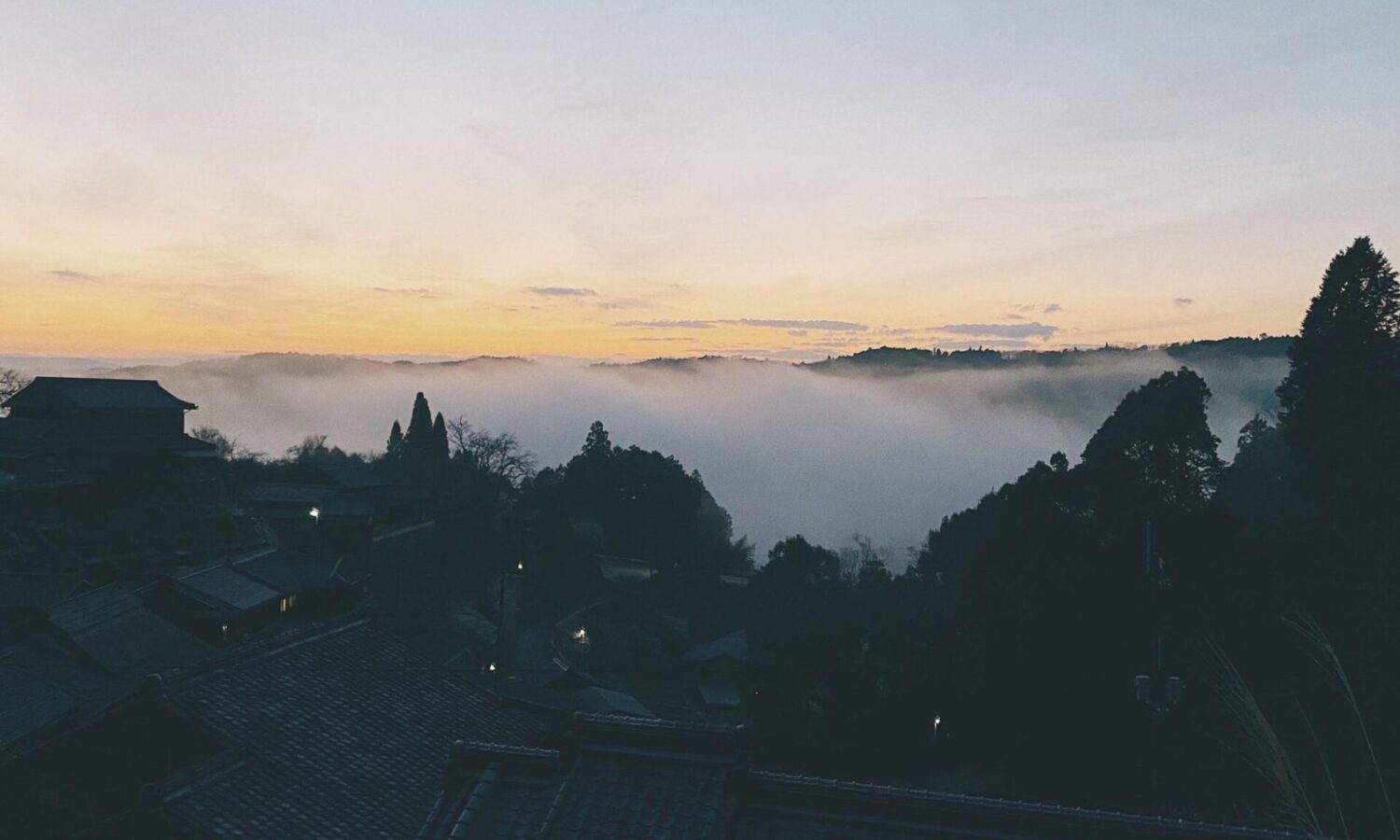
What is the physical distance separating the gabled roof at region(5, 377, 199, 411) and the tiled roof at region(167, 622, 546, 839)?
143 ft

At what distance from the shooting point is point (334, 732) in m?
12.5

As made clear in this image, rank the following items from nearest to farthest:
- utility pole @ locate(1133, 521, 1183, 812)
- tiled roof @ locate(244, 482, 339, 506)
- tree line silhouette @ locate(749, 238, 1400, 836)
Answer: utility pole @ locate(1133, 521, 1183, 812) → tree line silhouette @ locate(749, 238, 1400, 836) → tiled roof @ locate(244, 482, 339, 506)

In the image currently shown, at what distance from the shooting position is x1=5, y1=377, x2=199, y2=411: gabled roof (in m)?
47.2

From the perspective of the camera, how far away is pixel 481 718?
47.2ft

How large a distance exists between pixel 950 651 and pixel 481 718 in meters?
22.3

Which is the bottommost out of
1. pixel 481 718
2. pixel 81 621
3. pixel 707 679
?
pixel 707 679

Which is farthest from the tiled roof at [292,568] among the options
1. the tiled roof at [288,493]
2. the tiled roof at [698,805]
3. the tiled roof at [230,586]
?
the tiled roof at [698,805]

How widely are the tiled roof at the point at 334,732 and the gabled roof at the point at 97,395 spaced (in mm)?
43707

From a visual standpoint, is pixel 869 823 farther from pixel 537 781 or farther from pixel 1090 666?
pixel 1090 666

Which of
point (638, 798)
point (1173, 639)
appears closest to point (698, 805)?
point (638, 798)

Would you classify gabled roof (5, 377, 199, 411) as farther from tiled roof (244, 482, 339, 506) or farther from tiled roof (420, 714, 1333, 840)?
Answer: tiled roof (420, 714, 1333, 840)

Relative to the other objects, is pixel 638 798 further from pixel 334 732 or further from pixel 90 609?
pixel 90 609

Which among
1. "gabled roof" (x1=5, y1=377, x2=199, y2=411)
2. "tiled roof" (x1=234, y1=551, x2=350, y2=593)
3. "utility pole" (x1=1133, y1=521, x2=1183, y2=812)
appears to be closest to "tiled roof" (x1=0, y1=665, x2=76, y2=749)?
"tiled roof" (x1=234, y1=551, x2=350, y2=593)

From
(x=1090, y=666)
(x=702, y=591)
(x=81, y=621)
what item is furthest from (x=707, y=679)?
(x=81, y=621)
